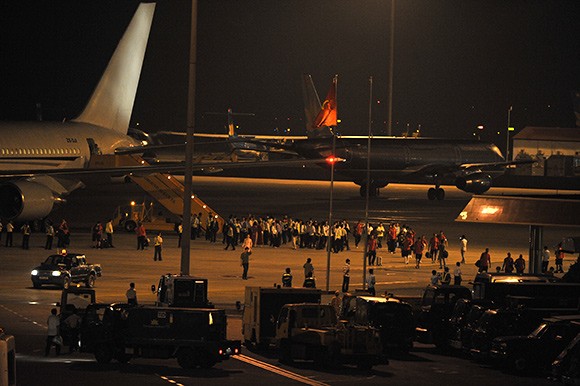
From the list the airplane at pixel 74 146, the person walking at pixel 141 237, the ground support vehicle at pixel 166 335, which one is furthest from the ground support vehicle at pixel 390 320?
the person walking at pixel 141 237

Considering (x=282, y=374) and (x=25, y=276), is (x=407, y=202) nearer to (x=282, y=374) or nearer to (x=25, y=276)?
(x=25, y=276)

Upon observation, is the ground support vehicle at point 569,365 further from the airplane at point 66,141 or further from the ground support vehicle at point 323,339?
the airplane at point 66,141

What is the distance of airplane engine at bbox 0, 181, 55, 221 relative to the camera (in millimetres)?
53188

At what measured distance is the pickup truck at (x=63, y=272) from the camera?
39438mm

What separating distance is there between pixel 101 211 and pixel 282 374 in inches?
1871

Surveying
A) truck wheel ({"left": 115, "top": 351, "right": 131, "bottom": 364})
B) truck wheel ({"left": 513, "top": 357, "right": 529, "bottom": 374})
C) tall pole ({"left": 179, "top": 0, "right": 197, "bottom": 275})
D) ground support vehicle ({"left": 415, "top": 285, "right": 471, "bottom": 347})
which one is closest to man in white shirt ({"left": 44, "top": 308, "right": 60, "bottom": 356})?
truck wheel ({"left": 115, "top": 351, "right": 131, "bottom": 364})

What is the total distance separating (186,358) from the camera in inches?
1034

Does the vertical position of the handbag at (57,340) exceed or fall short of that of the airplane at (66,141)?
it falls short

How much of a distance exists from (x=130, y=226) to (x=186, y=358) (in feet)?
114

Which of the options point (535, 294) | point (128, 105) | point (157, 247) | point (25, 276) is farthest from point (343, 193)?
point (535, 294)

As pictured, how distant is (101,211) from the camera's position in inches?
2827

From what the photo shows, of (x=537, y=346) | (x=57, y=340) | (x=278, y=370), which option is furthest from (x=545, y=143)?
(x=57, y=340)

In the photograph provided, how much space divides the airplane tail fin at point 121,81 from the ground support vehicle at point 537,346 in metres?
46.3

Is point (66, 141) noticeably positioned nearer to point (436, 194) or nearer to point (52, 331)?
point (52, 331)
